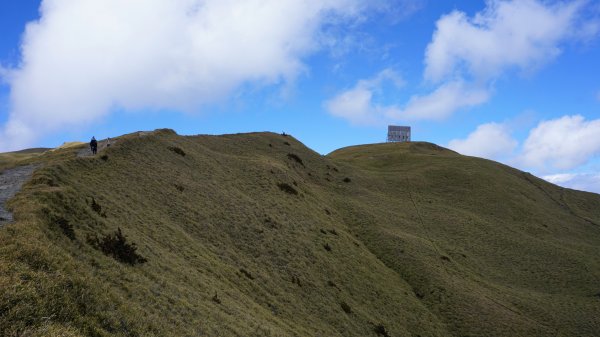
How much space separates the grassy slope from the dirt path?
707 mm

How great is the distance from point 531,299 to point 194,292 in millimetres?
41683

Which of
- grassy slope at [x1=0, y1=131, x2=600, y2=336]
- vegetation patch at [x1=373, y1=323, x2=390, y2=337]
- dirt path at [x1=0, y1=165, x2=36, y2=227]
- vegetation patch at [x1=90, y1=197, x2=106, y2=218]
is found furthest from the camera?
vegetation patch at [x1=373, y1=323, x2=390, y2=337]

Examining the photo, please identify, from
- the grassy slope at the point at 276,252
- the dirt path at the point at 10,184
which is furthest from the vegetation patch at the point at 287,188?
the dirt path at the point at 10,184

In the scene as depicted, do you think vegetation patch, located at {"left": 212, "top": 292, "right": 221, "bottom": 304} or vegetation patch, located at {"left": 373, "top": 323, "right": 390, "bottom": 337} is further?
vegetation patch, located at {"left": 373, "top": 323, "right": 390, "bottom": 337}

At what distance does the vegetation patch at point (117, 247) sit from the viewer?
1953cm

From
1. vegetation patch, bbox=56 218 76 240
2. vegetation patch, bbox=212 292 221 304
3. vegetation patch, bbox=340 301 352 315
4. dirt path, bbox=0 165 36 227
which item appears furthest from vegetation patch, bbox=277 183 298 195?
vegetation patch, bbox=56 218 76 240

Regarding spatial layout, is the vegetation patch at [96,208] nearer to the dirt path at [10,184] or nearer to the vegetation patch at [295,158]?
the dirt path at [10,184]

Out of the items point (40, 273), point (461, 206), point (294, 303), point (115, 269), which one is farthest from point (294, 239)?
point (461, 206)

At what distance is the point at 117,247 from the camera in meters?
20.3

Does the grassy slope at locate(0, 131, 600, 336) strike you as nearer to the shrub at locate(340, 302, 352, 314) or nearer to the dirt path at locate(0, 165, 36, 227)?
the shrub at locate(340, 302, 352, 314)

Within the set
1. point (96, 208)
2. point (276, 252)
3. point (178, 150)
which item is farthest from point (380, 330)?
point (178, 150)

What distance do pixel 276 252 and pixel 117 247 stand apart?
55.8ft

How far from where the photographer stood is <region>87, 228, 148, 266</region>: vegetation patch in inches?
769

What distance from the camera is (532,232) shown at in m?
68.8
